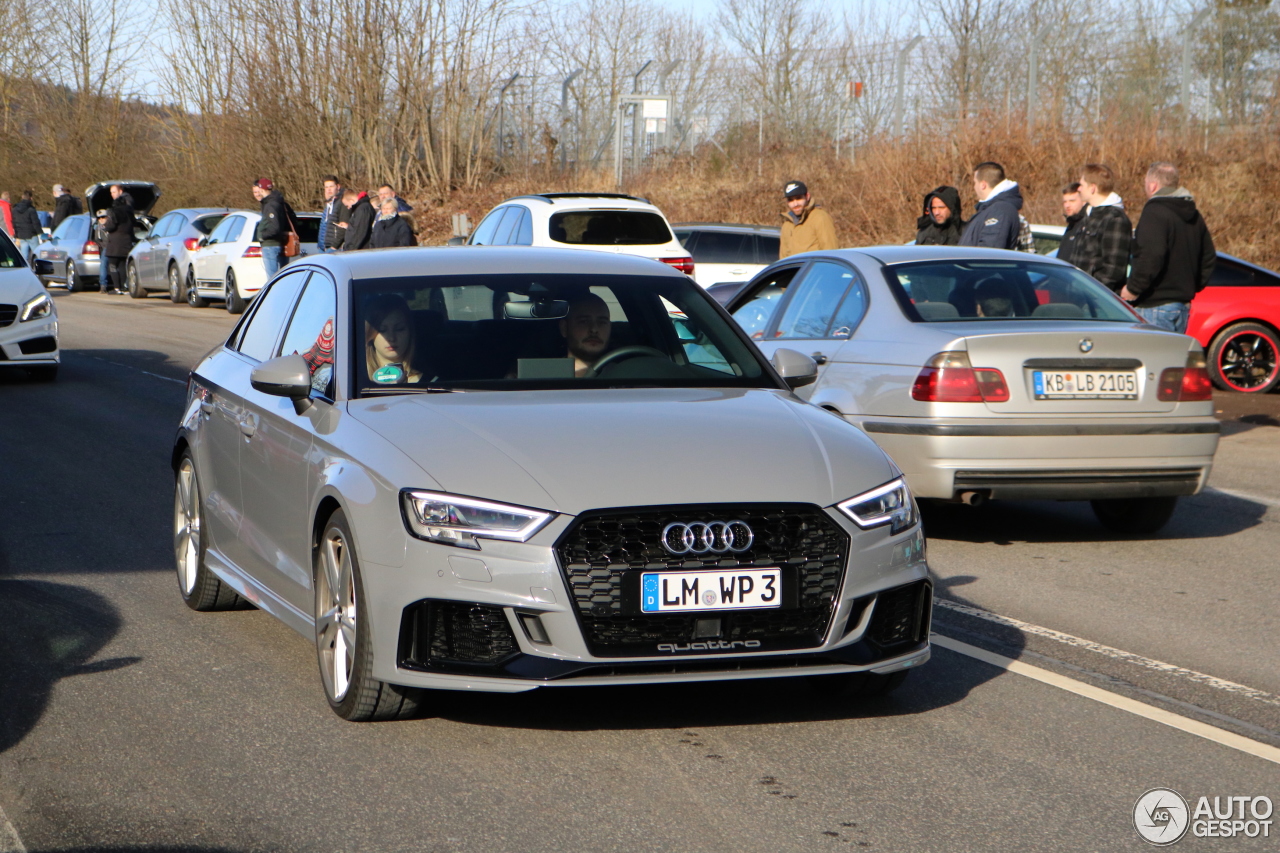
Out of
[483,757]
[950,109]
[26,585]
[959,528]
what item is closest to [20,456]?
[26,585]

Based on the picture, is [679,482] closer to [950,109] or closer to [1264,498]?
[1264,498]

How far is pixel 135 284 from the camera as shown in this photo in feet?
100

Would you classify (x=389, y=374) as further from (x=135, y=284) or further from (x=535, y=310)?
(x=135, y=284)

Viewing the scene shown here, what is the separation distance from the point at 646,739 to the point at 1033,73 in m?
24.4

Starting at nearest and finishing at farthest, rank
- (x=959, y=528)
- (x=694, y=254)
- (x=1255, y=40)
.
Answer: (x=959, y=528)
(x=694, y=254)
(x=1255, y=40)

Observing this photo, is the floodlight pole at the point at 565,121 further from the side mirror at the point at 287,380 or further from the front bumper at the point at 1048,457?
the side mirror at the point at 287,380

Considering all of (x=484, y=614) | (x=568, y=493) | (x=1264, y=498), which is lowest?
(x=1264, y=498)

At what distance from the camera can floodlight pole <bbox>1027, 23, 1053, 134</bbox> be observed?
27.1m

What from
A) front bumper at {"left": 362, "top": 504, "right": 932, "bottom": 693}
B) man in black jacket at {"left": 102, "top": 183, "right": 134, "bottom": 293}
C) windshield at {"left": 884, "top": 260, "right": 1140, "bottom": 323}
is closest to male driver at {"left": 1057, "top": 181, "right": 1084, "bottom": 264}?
windshield at {"left": 884, "top": 260, "right": 1140, "bottom": 323}

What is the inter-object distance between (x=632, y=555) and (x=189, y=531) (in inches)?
116

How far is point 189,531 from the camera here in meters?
6.64

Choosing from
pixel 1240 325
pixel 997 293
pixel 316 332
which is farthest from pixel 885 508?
pixel 1240 325

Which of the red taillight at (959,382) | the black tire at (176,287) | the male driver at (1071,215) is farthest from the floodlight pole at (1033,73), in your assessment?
the red taillight at (959,382)

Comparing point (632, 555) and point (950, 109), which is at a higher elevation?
point (950, 109)
